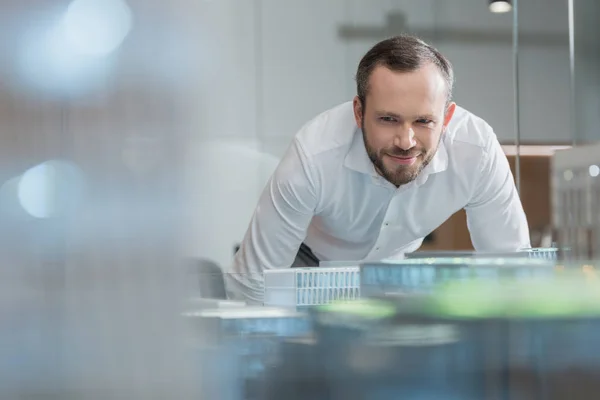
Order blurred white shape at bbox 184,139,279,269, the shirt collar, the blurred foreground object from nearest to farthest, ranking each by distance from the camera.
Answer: the blurred foreground object, the shirt collar, blurred white shape at bbox 184,139,279,269

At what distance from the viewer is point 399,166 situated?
5.51ft

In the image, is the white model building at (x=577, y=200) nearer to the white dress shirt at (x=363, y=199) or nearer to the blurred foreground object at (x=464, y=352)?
the blurred foreground object at (x=464, y=352)

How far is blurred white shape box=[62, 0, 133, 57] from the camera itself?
0.41 m

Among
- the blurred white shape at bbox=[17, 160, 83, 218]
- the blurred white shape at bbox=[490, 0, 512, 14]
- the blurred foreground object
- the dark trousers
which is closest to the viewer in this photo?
the blurred white shape at bbox=[17, 160, 83, 218]

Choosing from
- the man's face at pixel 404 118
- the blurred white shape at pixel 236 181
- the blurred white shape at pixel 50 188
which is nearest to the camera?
the blurred white shape at pixel 50 188

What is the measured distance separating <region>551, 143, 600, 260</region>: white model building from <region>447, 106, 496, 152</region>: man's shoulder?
1229 mm

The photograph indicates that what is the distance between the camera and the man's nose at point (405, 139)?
5.32 ft

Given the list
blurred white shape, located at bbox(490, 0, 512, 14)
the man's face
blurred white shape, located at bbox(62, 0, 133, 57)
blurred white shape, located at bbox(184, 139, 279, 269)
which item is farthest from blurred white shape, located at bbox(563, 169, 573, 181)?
blurred white shape, located at bbox(490, 0, 512, 14)

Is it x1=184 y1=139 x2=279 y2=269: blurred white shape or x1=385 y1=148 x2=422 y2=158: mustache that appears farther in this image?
x1=184 y1=139 x2=279 y2=269: blurred white shape

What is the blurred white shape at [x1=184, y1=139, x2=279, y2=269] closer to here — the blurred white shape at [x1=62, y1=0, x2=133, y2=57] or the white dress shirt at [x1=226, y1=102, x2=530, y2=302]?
the white dress shirt at [x1=226, y1=102, x2=530, y2=302]

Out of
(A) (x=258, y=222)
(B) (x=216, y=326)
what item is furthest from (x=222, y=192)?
(B) (x=216, y=326)

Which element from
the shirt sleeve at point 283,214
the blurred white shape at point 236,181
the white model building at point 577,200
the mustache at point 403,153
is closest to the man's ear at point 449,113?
the mustache at point 403,153

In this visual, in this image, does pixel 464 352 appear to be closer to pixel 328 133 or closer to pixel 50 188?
pixel 50 188

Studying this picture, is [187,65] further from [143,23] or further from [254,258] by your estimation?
[254,258]
